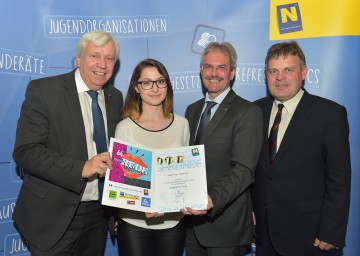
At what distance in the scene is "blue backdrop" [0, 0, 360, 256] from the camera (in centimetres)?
323

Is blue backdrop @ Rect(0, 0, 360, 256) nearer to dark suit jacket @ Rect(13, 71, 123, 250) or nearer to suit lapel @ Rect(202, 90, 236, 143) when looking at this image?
dark suit jacket @ Rect(13, 71, 123, 250)

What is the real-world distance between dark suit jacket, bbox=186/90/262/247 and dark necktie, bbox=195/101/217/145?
75 mm

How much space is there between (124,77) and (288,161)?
5.84ft

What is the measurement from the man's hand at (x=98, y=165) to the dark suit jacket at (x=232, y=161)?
742mm

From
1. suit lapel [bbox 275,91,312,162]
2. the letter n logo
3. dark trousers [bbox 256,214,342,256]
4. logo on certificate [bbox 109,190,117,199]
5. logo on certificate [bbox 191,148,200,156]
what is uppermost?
the letter n logo

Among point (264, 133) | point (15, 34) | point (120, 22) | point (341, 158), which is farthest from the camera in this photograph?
point (120, 22)

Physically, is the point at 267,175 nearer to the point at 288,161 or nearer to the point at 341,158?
the point at 288,161

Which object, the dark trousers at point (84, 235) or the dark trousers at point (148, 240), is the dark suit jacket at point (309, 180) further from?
the dark trousers at point (84, 235)

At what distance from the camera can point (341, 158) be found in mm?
2471

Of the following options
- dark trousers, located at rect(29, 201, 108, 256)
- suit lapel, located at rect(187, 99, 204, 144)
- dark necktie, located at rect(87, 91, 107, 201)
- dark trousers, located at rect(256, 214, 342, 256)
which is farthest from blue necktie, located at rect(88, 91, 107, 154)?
dark trousers, located at rect(256, 214, 342, 256)

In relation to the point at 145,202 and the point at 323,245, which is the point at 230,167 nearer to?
the point at 145,202

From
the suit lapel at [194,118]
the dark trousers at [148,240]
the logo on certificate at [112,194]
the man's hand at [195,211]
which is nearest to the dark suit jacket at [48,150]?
the logo on certificate at [112,194]

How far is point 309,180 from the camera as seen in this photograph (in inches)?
101

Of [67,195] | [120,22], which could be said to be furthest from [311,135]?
[120,22]
